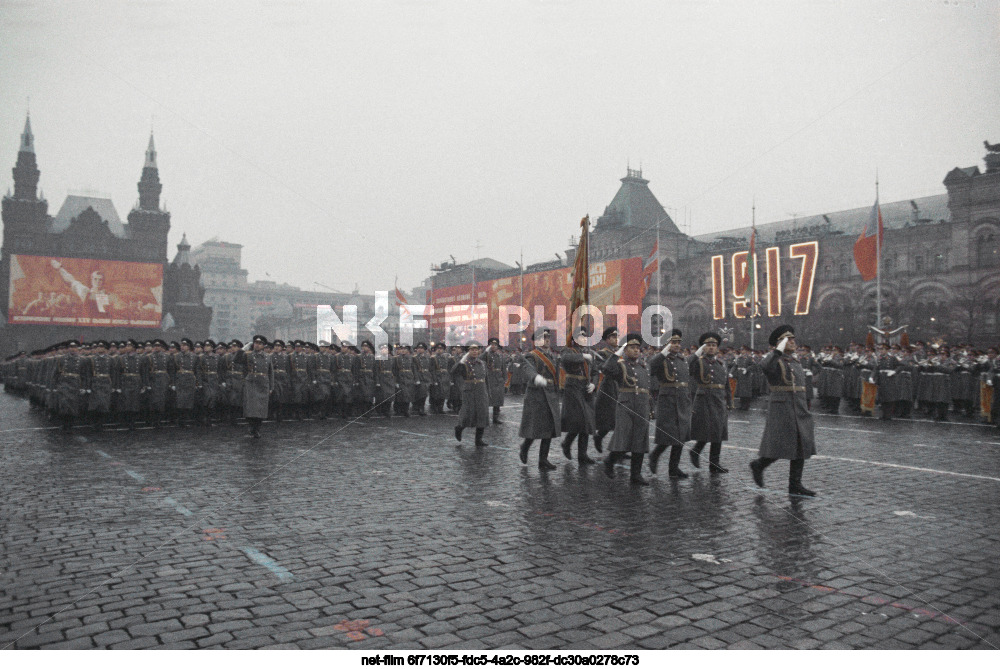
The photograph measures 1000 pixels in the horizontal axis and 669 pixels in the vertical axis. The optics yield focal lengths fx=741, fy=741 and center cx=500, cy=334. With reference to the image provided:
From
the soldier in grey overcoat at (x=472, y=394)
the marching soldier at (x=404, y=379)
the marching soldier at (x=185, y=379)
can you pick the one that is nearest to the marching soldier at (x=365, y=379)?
the marching soldier at (x=404, y=379)

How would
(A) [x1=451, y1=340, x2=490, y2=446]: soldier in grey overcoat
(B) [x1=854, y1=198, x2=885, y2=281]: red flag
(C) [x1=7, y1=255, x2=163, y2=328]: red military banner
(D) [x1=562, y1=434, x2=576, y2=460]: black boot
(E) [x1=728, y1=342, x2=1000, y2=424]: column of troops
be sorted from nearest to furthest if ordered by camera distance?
(D) [x1=562, y1=434, x2=576, y2=460]: black boot → (A) [x1=451, y1=340, x2=490, y2=446]: soldier in grey overcoat → (E) [x1=728, y1=342, x2=1000, y2=424]: column of troops → (B) [x1=854, y1=198, x2=885, y2=281]: red flag → (C) [x1=7, y1=255, x2=163, y2=328]: red military banner

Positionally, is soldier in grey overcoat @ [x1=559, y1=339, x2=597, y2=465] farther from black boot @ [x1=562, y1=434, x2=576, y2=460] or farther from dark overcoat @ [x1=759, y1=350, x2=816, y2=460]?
dark overcoat @ [x1=759, y1=350, x2=816, y2=460]

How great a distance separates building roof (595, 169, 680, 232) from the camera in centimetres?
7025

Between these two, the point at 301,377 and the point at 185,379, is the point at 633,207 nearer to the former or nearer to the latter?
the point at 301,377

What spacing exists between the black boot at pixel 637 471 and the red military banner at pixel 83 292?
53292 mm

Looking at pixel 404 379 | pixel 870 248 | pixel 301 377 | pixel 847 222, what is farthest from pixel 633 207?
pixel 301 377

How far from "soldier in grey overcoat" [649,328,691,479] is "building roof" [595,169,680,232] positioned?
61748 mm

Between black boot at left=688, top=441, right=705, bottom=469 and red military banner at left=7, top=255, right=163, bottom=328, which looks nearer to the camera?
black boot at left=688, top=441, right=705, bottom=469

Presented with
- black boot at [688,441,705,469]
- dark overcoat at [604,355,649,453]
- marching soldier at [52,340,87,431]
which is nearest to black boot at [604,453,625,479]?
dark overcoat at [604,355,649,453]

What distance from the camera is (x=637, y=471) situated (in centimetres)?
825

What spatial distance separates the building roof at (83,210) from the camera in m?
74.1

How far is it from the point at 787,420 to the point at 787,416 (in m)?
0.04

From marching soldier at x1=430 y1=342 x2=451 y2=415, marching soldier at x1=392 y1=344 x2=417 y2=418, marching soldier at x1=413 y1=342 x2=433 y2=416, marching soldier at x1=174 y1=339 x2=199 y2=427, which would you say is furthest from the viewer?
marching soldier at x1=430 y1=342 x2=451 y2=415
